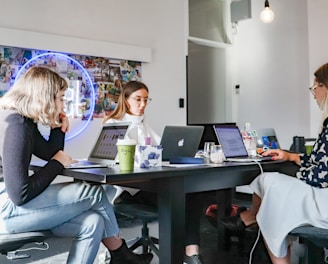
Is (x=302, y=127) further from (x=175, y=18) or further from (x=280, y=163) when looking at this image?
(x=280, y=163)

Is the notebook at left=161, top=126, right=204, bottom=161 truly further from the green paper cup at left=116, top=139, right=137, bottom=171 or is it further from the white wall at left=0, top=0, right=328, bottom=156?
the white wall at left=0, top=0, right=328, bottom=156

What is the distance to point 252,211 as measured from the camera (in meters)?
2.34

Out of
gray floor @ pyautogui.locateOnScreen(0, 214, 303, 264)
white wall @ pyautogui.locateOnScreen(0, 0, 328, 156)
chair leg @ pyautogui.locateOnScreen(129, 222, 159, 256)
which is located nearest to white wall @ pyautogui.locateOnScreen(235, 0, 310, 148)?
white wall @ pyautogui.locateOnScreen(0, 0, 328, 156)

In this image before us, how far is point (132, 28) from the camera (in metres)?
4.18

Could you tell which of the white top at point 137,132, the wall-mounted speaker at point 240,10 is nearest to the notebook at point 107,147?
the white top at point 137,132

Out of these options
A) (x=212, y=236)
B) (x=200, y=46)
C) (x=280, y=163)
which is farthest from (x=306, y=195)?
(x=200, y=46)

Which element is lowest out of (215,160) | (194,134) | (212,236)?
(212,236)

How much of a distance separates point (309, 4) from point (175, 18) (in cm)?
146

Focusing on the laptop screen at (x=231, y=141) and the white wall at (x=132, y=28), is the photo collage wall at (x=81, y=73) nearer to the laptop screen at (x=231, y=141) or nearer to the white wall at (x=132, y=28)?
the white wall at (x=132, y=28)

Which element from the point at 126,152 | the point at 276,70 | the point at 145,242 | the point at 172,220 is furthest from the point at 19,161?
the point at 276,70

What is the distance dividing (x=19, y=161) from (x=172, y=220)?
2.19ft

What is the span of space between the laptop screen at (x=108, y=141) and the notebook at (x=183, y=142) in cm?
33

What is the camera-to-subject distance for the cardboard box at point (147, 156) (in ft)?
5.70

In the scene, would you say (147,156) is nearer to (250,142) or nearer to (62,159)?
(62,159)
